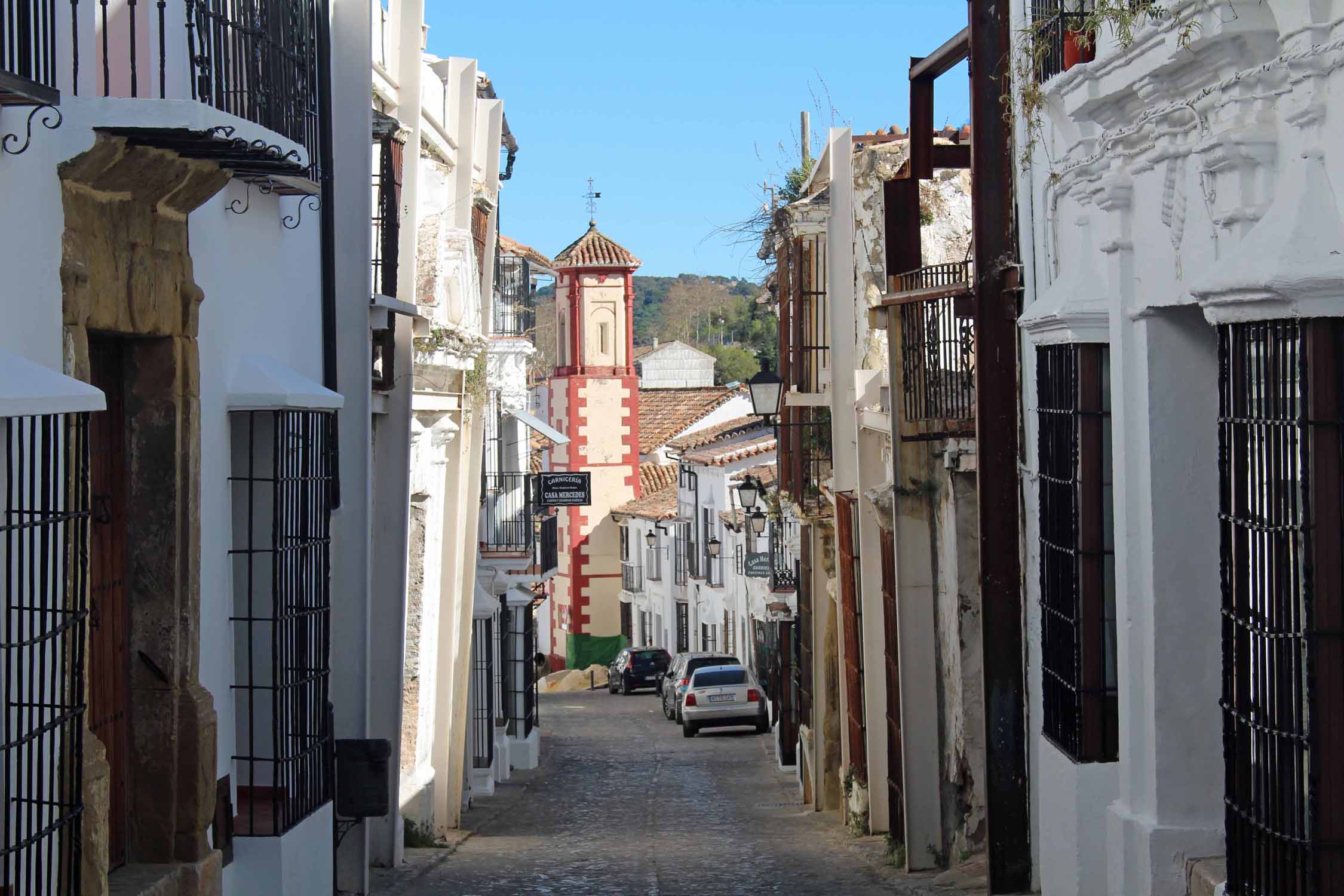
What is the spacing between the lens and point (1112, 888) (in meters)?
7.87

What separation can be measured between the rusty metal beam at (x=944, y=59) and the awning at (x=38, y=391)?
746cm

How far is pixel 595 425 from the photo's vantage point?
191ft

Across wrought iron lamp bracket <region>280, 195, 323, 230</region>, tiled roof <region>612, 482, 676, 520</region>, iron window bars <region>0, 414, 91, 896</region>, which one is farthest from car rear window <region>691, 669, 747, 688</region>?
iron window bars <region>0, 414, 91, 896</region>

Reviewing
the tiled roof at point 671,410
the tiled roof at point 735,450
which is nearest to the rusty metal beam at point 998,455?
the tiled roof at point 735,450

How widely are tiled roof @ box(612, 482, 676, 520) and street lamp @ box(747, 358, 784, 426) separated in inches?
1380

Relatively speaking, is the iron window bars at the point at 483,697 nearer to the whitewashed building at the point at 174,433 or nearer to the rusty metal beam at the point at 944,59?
the rusty metal beam at the point at 944,59

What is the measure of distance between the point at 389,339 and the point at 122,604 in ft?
24.0

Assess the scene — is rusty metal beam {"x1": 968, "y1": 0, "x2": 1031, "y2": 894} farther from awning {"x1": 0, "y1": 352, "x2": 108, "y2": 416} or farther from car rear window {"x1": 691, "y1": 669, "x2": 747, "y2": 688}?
car rear window {"x1": 691, "y1": 669, "x2": 747, "y2": 688}

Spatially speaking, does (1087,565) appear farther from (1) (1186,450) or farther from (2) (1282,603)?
(2) (1282,603)

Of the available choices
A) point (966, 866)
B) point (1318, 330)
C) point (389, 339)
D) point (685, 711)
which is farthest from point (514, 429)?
point (1318, 330)

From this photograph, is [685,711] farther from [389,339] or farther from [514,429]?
[389,339]

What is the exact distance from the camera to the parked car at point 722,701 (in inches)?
1282

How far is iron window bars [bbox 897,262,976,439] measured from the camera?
13133 mm

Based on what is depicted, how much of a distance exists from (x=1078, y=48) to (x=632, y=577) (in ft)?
161
